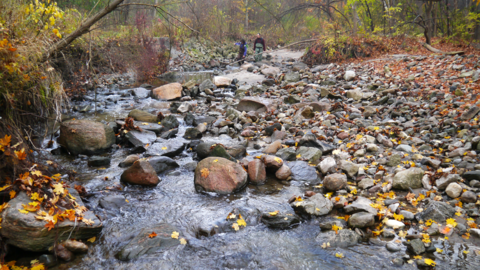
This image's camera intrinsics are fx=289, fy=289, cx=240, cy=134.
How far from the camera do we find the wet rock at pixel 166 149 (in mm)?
6009

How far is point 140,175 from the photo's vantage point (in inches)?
191

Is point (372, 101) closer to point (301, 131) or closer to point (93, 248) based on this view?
point (301, 131)

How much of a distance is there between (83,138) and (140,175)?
6.82ft

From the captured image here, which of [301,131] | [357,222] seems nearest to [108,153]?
[301,131]

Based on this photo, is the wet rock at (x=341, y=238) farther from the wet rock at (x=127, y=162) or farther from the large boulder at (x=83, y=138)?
the large boulder at (x=83, y=138)

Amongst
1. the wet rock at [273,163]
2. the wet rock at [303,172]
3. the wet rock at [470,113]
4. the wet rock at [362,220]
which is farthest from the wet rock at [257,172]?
the wet rock at [470,113]

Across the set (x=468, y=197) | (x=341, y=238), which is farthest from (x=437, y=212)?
(x=341, y=238)

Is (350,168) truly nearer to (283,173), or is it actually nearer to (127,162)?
(283,173)

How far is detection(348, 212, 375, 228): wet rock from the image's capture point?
3.63 m

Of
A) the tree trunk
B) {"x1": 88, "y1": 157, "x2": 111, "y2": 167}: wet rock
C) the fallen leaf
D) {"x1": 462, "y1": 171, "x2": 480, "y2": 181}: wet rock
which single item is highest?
the tree trunk

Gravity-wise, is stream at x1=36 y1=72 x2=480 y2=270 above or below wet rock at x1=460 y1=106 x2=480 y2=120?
below

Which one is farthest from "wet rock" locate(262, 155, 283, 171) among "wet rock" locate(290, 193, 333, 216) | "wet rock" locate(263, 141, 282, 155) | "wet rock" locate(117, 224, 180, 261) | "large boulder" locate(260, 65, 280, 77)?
"large boulder" locate(260, 65, 280, 77)

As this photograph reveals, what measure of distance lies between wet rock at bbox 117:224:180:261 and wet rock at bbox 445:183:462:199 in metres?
3.67

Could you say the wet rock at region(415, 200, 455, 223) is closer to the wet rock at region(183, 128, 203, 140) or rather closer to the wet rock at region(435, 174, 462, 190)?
the wet rock at region(435, 174, 462, 190)
